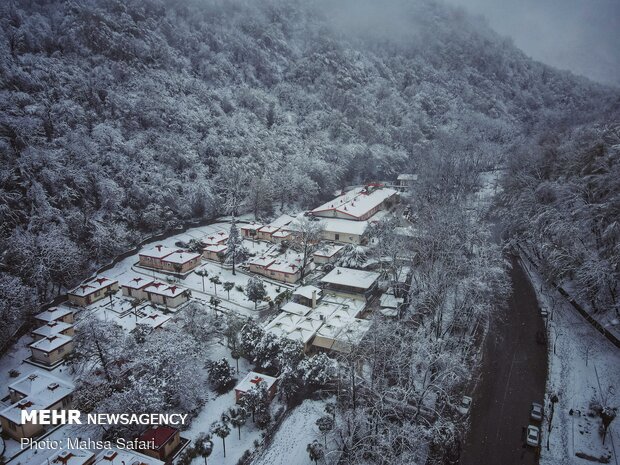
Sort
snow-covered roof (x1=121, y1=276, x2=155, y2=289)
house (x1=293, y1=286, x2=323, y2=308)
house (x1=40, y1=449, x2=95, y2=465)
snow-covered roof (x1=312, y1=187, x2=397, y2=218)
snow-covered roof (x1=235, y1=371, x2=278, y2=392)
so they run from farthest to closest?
snow-covered roof (x1=312, y1=187, x2=397, y2=218), snow-covered roof (x1=121, y1=276, x2=155, y2=289), house (x1=293, y1=286, x2=323, y2=308), snow-covered roof (x1=235, y1=371, x2=278, y2=392), house (x1=40, y1=449, x2=95, y2=465)

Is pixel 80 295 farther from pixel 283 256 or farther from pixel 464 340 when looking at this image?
pixel 464 340

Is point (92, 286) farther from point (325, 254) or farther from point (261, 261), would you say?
point (325, 254)

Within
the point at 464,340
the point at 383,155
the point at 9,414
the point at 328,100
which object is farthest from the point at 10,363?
the point at 328,100

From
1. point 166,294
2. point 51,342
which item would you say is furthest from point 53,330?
point 166,294

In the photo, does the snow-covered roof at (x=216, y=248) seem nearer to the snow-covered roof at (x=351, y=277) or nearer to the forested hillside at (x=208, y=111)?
the forested hillside at (x=208, y=111)

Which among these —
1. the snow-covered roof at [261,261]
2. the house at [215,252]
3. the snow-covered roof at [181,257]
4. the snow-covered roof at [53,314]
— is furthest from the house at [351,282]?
the snow-covered roof at [53,314]

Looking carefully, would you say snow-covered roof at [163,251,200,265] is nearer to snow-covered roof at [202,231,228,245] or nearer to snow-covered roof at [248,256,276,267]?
snow-covered roof at [202,231,228,245]

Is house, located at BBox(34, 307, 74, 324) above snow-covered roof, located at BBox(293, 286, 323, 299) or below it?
below

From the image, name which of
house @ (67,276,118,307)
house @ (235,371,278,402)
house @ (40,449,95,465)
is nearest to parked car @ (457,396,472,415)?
house @ (235,371,278,402)
